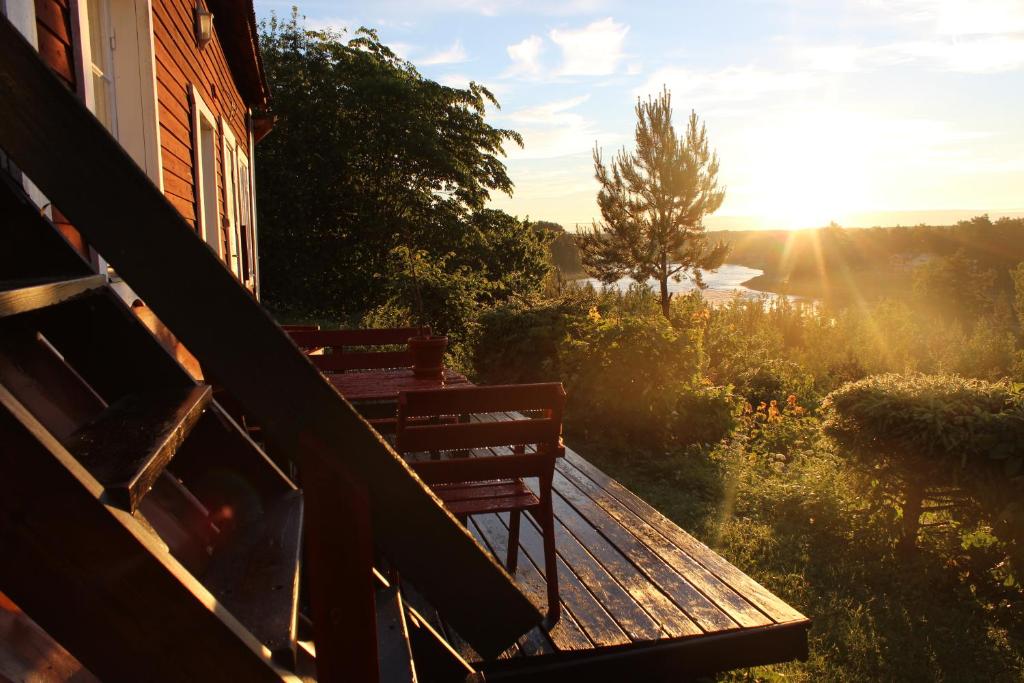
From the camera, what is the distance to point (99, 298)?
1278 millimetres

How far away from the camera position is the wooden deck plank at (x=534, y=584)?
2.63m

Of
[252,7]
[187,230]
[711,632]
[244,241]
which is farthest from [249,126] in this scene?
[187,230]

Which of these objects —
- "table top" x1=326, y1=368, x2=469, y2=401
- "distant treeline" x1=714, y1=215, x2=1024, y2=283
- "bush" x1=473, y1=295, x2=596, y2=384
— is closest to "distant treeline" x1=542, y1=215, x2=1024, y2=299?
"distant treeline" x1=714, y1=215, x2=1024, y2=283

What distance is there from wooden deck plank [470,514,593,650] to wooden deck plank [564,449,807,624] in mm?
759

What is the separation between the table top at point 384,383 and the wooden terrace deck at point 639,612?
935 millimetres

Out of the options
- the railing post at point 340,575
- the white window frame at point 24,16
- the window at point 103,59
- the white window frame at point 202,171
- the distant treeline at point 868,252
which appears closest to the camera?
the railing post at point 340,575

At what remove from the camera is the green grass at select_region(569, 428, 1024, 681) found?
3479mm

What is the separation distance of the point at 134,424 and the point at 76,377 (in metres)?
0.35

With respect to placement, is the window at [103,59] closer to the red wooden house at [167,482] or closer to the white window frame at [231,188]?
the red wooden house at [167,482]

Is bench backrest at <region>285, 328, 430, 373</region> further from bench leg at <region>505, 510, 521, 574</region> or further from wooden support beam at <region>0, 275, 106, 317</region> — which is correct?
wooden support beam at <region>0, 275, 106, 317</region>

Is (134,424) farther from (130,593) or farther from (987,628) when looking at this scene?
(987,628)

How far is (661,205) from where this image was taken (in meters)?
26.0

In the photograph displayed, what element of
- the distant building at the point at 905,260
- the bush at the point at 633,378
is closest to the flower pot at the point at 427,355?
the bush at the point at 633,378

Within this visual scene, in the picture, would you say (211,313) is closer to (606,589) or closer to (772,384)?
(606,589)
